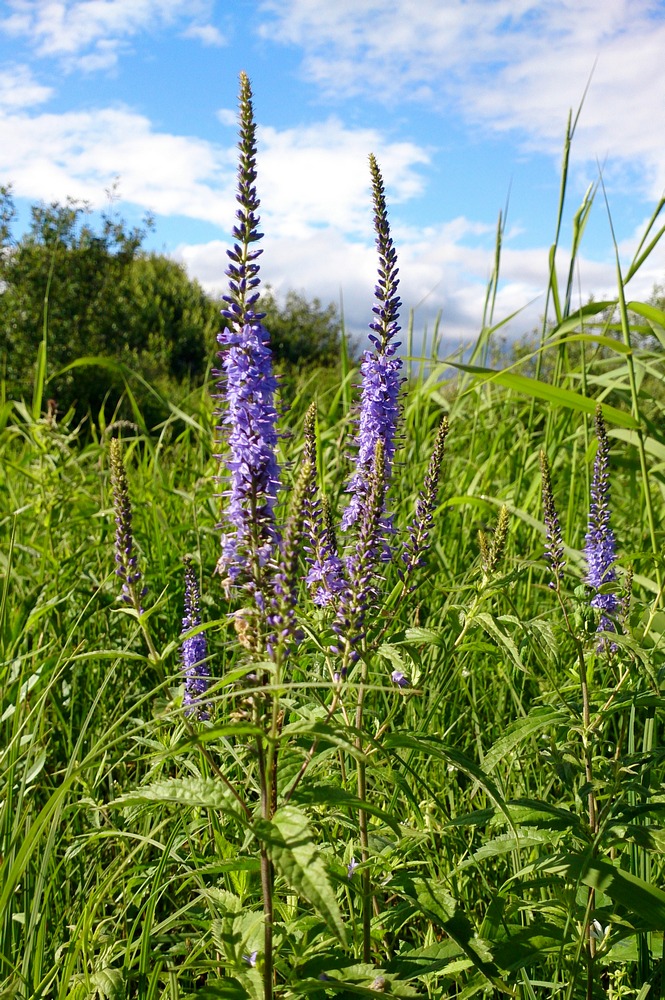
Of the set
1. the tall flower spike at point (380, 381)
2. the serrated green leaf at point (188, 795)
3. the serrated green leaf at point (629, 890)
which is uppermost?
the tall flower spike at point (380, 381)

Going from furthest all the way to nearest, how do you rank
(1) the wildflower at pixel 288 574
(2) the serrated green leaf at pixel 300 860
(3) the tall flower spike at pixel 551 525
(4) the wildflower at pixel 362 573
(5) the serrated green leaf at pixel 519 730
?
(3) the tall flower spike at pixel 551 525
(5) the serrated green leaf at pixel 519 730
(4) the wildflower at pixel 362 573
(1) the wildflower at pixel 288 574
(2) the serrated green leaf at pixel 300 860

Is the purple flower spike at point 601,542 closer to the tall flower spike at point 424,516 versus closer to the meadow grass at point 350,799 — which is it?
the meadow grass at point 350,799

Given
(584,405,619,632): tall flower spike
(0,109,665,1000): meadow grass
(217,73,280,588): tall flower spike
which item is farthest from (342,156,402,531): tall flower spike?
(584,405,619,632): tall flower spike

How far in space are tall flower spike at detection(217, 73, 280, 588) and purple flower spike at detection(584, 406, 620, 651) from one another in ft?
4.81

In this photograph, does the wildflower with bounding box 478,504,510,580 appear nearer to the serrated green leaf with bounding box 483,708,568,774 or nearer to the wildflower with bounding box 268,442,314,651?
the serrated green leaf with bounding box 483,708,568,774

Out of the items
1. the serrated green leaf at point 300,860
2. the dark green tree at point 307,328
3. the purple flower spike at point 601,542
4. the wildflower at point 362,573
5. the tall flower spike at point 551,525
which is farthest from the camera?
the dark green tree at point 307,328

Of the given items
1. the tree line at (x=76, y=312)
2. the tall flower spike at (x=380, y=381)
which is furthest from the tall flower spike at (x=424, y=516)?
the tree line at (x=76, y=312)

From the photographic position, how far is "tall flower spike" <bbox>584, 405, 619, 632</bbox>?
2.93 metres

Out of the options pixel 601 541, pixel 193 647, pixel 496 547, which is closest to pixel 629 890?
pixel 496 547

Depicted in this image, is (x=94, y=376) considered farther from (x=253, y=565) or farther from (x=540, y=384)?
(x=253, y=565)

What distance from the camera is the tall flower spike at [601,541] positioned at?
115 inches

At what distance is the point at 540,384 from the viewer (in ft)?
13.1

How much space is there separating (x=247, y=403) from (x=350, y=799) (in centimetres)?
98

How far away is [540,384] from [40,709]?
2.79m
